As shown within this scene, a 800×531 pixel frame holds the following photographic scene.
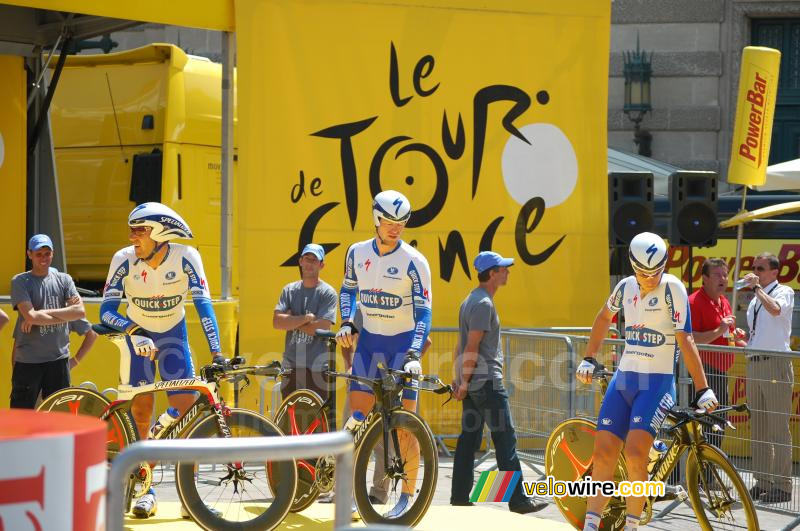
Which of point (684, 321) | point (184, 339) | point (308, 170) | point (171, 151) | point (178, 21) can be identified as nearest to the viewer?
point (684, 321)

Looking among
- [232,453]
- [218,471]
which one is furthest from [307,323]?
[232,453]

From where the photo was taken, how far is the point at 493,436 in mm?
9570

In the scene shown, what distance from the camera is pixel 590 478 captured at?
840cm

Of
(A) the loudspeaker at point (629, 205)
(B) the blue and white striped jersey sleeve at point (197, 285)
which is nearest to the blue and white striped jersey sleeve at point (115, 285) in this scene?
(B) the blue and white striped jersey sleeve at point (197, 285)

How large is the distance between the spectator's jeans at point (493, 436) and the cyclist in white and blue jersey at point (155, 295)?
7.38 ft

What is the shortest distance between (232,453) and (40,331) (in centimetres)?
667

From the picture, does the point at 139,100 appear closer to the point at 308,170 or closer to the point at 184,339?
the point at 308,170

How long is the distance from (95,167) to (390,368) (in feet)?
27.1

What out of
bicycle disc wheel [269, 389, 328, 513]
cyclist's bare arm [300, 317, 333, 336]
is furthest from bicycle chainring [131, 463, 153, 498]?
cyclist's bare arm [300, 317, 333, 336]

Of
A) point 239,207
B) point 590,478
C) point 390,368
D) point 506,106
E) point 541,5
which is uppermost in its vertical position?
point 541,5

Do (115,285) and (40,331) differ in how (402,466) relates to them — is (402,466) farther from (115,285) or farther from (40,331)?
(40,331)

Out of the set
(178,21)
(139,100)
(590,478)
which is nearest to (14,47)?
(139,100)

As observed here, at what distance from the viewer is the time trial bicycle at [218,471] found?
7.51m

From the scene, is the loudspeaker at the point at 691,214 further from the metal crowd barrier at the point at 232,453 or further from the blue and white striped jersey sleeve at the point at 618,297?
the metal crowd barrier at the point at 232,453
